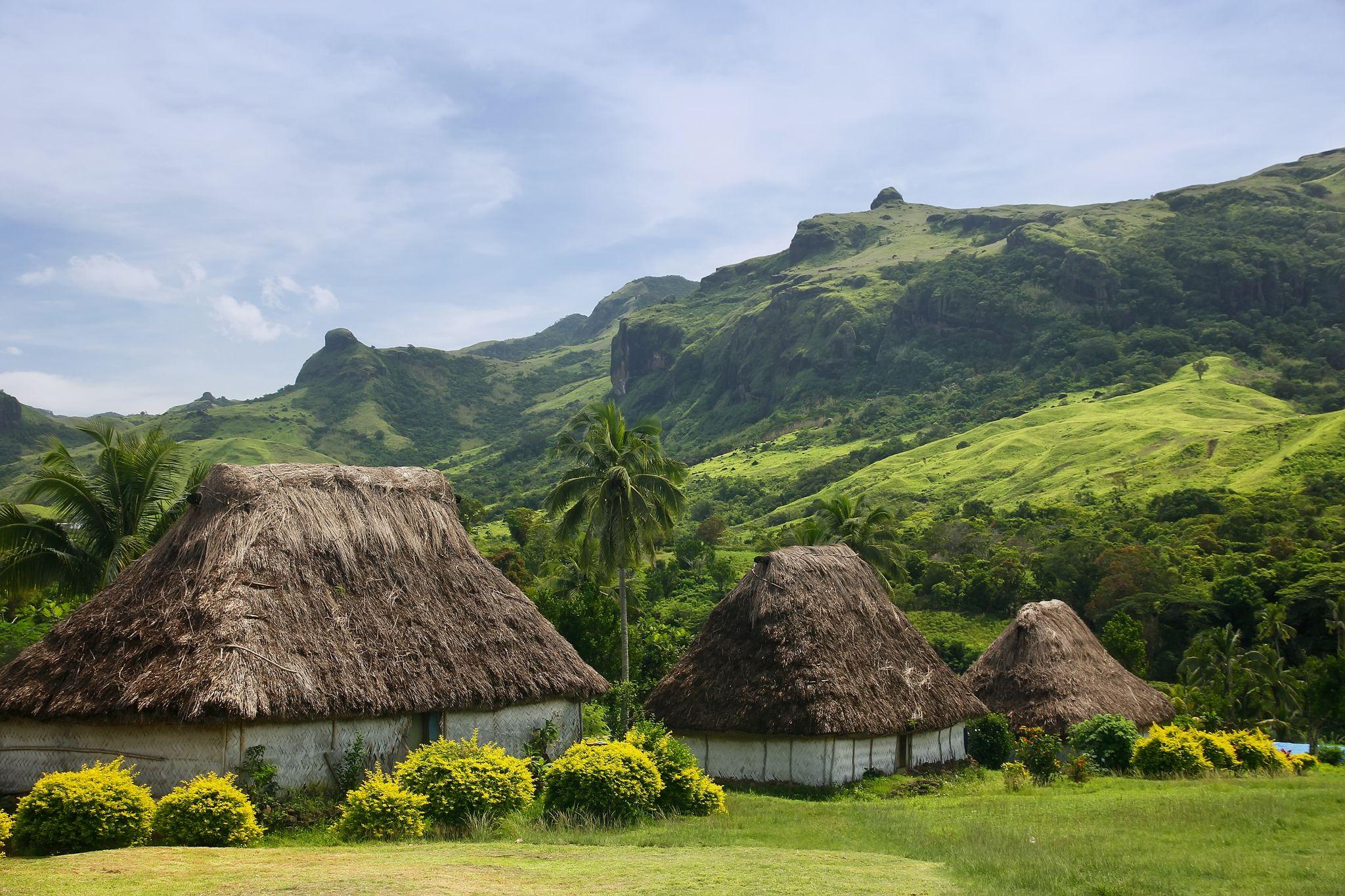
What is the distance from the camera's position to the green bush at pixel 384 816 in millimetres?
→ 13336

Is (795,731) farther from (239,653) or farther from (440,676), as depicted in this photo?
(239,653)

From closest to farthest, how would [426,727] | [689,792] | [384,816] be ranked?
[384,816], [689,792], [426,727]

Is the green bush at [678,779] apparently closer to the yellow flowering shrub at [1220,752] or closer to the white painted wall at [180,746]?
the white painted wall at [180,746]

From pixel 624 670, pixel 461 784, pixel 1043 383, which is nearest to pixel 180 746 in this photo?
pixel 461 784

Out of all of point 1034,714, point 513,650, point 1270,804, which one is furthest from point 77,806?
point 1034,714

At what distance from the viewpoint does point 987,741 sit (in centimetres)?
2933

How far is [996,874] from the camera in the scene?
1113 centimetres

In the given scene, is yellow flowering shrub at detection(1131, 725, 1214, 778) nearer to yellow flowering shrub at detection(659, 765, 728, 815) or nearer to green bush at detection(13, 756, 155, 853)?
yellow flowering shrub at detection(659, 765, 728, 815)

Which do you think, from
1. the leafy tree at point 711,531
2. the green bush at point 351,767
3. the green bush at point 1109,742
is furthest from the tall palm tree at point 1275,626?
the green bush at point 351,767

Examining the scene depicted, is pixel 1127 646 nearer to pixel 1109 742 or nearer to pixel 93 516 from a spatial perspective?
pixel 1109 742

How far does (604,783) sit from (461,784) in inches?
83.1

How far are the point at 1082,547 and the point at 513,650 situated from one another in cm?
6059

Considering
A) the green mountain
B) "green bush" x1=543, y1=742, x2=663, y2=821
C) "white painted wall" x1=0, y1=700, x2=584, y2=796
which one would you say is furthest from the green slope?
"white painted wall" x1=0, y1=700, x2=584, y2=796

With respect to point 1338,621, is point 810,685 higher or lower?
higher
